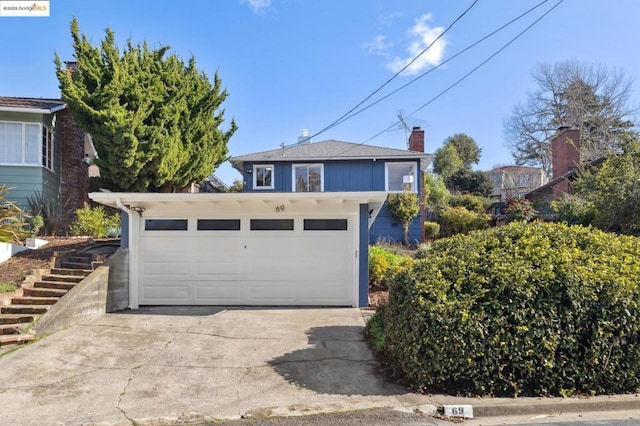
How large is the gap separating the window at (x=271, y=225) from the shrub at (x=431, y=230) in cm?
962

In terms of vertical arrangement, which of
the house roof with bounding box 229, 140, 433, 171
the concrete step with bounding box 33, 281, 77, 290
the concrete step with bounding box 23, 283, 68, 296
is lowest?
the concrete step with bounding box 23, 283, 68, 296

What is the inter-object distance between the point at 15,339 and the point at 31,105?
9.54m

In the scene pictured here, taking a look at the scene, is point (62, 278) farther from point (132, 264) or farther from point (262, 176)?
point (262, 176)

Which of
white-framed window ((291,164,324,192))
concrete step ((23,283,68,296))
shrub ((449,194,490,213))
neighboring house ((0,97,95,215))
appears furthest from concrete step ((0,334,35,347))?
shrub ((449,194,490,213))

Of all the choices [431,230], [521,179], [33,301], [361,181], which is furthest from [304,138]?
[521,179]

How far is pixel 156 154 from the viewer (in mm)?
12773

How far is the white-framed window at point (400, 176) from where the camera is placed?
17.6 m

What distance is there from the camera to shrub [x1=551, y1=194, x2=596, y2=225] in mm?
13031

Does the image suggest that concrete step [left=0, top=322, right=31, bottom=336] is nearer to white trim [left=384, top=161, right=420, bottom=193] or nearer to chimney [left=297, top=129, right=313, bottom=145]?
white trim [left=384, top=161, right=420, bottom=193]

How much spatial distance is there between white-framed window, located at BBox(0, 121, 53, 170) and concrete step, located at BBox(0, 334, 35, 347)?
8.15 meters

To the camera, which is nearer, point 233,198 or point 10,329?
point 10,329

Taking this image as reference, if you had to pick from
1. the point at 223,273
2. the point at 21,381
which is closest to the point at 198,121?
the point at 223,273

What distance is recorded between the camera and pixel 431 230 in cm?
1775

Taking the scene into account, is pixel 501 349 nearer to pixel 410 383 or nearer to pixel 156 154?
pixel 410 383
